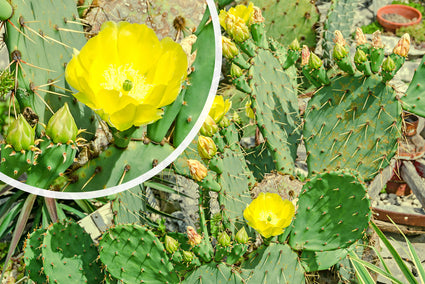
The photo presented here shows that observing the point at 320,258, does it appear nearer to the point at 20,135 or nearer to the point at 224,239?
the point at 224,239

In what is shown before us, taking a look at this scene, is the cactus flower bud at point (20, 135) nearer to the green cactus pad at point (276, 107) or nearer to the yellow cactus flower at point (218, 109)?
the yellow cactus flower at point (218, 109)

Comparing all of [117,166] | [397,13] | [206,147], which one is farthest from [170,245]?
[397,13]

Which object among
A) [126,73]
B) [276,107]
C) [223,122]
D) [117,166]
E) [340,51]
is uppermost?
[126,73]

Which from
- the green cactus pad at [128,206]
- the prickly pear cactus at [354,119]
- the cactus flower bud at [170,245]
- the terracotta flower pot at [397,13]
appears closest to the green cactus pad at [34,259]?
the green cactus pad at [128,206]

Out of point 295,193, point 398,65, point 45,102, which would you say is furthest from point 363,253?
point 45,102

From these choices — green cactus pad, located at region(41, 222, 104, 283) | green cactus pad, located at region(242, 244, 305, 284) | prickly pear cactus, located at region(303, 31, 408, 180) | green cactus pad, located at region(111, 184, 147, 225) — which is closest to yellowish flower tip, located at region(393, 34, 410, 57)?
prickly pear cactus, located at region(303, 31, 408, 180)

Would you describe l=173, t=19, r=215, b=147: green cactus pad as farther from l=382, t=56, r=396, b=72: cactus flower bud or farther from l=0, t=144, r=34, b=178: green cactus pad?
l=382, t=56, r=396, b=72: cactus flower bud
